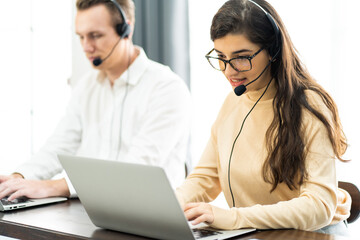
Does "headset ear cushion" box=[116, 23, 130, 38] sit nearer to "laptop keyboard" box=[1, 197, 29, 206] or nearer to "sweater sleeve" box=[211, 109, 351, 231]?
"laptop keyboard" box=[1, 197, 29, 206]

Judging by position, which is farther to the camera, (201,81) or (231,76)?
(201,81)

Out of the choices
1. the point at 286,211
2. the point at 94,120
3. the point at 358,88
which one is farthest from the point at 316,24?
the point at 286,211

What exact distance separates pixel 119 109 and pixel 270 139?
964 millimetres

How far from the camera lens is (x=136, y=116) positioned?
216cm

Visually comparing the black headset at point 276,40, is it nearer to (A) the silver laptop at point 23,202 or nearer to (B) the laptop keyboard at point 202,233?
(B) the laptop keyboard at point 202,233

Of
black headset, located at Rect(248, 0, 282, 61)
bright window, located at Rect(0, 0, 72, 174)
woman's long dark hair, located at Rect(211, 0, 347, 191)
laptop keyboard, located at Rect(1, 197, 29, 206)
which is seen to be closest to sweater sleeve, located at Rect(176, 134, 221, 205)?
woman's long dark hair, located at Rect(211, 0, 347, 191)

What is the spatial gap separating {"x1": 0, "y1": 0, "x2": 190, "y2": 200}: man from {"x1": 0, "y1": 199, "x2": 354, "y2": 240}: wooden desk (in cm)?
57

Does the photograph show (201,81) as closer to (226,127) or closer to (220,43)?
(226,127)

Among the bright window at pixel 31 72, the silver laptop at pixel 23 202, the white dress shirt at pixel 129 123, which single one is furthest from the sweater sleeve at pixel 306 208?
the bright window at pixel 31 72

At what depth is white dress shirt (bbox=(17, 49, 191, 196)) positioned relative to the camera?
2.05 m

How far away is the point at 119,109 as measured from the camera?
2199 mm

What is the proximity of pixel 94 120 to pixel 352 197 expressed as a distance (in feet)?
3.88

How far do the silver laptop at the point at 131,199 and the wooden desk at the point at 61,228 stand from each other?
4 cm

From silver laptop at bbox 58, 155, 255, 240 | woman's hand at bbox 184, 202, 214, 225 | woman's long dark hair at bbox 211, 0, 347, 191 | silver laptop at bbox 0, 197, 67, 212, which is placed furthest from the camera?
silver laptop at bbox 0, 197, 67, 212
